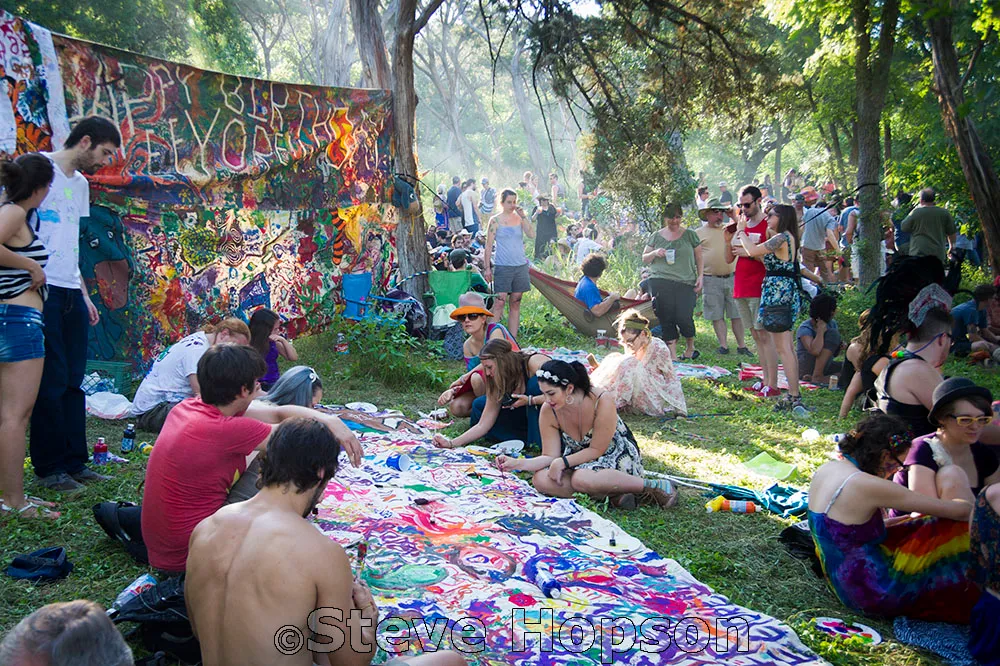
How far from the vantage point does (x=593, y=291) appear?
1044 cm

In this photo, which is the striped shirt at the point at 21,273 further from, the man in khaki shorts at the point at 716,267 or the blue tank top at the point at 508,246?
the man in khaki shorts at the point at 716,267

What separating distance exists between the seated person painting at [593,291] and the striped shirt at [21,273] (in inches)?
274

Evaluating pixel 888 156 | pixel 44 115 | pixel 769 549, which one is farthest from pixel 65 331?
pixel 888 156

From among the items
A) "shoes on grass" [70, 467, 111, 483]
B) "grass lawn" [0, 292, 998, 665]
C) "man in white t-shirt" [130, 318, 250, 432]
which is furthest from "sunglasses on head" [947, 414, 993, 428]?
"shoes on grass" [70, 467, 111, 483]

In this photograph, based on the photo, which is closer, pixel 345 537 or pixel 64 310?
pixel 345 537

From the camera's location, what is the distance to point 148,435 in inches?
236

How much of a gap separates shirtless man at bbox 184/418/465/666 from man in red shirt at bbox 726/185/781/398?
5.67m

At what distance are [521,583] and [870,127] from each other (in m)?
9.25

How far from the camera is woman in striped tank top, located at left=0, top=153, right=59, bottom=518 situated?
4043 mm

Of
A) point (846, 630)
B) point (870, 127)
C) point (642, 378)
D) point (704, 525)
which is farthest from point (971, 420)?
point (870, 127)

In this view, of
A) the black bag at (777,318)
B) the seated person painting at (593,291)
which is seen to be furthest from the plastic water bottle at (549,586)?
the seated person painting at (593,291)

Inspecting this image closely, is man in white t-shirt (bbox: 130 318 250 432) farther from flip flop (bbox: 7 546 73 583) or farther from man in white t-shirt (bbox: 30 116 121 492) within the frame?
flip flop (bbox: 7 546 73 583)

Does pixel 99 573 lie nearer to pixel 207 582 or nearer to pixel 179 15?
pixel 207 582

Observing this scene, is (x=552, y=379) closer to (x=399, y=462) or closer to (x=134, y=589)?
(x=399, y=462)
